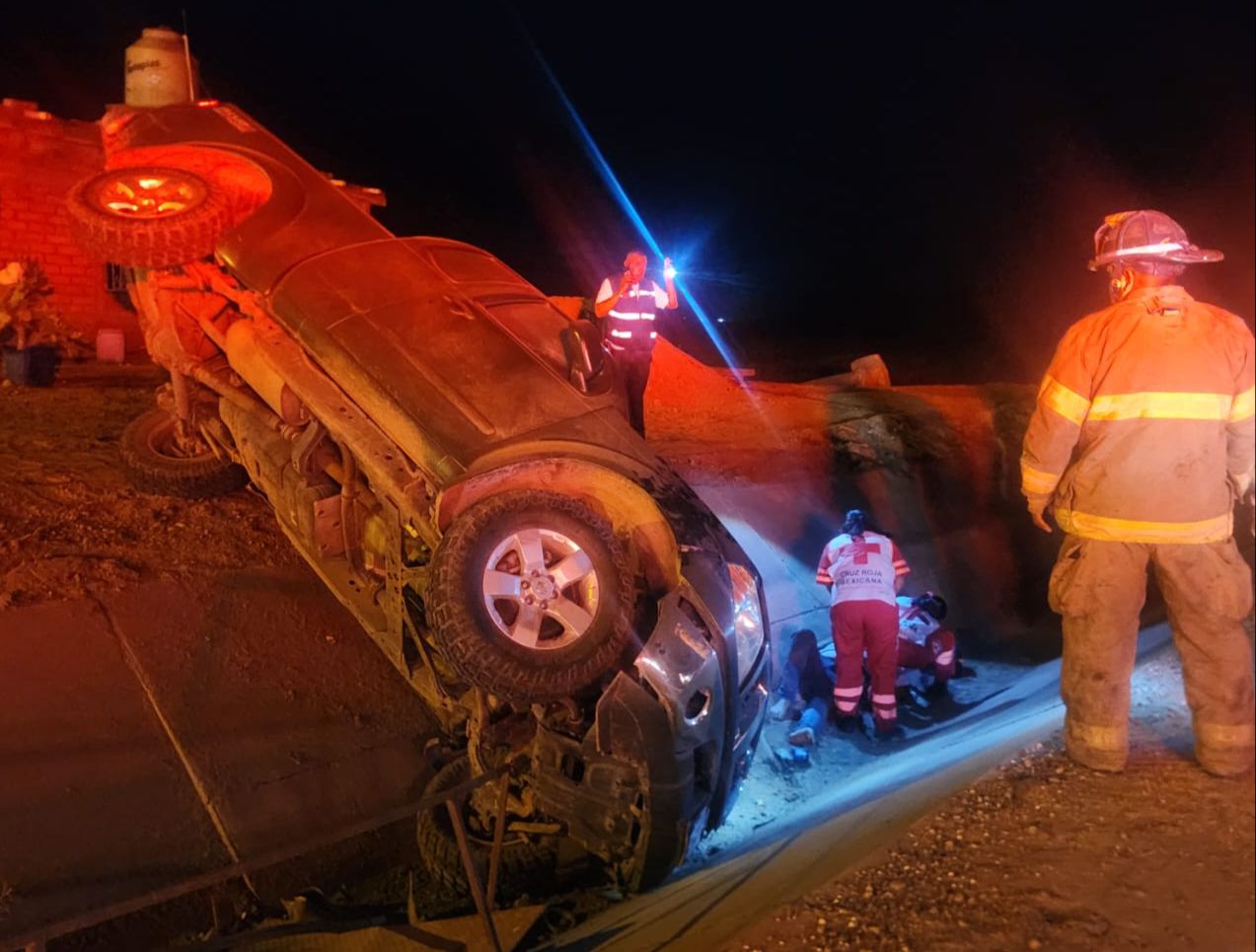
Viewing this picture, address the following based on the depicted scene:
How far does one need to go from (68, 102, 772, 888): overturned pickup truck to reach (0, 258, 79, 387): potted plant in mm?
4025

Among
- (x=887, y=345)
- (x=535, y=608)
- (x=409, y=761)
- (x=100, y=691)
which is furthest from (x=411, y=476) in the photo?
(x=887, y=345)

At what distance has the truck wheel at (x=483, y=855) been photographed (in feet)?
13.0

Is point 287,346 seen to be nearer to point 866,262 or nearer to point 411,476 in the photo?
point 411,476

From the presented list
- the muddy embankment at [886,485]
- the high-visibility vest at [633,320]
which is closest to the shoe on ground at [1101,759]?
the muddy embankment at [886,485]

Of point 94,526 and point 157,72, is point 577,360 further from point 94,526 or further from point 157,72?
point 157,72

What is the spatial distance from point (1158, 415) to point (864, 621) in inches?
104

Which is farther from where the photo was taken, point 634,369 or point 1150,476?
point 634,369

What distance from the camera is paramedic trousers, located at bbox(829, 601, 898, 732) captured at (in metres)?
5.70

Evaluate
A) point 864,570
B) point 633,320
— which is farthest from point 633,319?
point 864,570

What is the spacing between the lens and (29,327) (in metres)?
9.47

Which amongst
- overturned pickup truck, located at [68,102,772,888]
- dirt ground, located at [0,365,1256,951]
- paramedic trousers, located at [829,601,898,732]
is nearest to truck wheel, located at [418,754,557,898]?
overturned pickup truck, located at [68,102,772,888]

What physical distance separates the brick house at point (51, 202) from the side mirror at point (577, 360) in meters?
7.03

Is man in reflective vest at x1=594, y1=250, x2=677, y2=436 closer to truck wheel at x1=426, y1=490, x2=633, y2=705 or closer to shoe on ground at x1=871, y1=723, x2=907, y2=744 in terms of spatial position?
shoe on ground at x1=871, y1=723, x2=907, y2=744

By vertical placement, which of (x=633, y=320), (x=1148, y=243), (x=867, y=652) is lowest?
(x=867, y=652)
